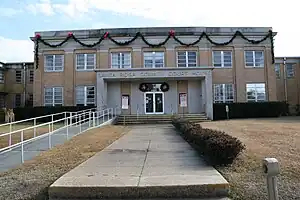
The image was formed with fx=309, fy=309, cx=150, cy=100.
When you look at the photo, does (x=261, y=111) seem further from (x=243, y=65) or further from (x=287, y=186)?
(x=287, y=186)

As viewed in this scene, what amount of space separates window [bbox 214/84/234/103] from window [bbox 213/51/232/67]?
206 centimetres

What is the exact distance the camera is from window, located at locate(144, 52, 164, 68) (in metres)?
30.0

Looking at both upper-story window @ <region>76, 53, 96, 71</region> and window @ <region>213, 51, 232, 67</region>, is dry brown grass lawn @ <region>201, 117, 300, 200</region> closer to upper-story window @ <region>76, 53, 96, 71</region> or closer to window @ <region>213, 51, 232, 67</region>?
window @ <region>213, 51, 232, 67</region>

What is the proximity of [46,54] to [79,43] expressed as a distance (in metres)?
3.54

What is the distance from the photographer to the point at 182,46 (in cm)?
3006

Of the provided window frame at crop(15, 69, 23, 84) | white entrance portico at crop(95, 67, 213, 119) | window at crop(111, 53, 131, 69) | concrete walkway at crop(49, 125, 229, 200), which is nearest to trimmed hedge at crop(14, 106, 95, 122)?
white entrance portico at crop(95, 67, 213, 119)

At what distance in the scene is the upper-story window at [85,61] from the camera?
3022 cm

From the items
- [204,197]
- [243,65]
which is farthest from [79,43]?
[204,197]

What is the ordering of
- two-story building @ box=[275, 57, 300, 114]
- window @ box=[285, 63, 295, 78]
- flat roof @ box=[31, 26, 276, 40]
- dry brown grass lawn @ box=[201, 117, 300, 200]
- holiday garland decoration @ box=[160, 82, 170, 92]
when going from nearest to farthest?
dry brown grass lawn @ box=[201, 117, 300, 200] → holiday garland decoration @ box=[160, 82, 170, 92] → flat roof @ box=[31, 26, 276, 40] → two-story building @ box=[275, 57, 300, 114] → window @ box=[285, 63, 295, 78]

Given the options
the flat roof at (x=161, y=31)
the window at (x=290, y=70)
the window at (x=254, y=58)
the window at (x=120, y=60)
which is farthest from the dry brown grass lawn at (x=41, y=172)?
the window at (x=290, y=70)

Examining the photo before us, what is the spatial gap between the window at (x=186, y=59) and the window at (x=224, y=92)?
3162mm

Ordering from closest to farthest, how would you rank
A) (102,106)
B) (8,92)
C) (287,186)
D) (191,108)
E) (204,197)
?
(204,197), (287,186), (102,106), (191,108), (8,92)

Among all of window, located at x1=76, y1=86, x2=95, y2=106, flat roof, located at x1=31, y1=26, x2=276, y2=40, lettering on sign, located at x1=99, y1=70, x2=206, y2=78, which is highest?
flat roof, located at x1=31, y1=26, x2=276, y2=40

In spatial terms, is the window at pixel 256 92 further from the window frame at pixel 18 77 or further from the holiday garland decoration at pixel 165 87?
the window frame at pixel 18 77
